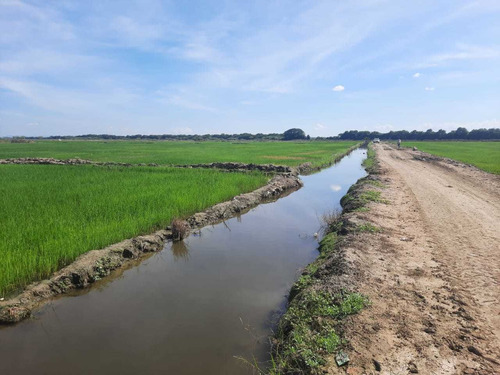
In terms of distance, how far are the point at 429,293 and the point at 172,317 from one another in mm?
4034

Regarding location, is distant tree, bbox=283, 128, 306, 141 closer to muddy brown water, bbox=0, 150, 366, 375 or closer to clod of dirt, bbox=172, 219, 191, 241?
clod of dirt, bbox=172, 219, 191, 241

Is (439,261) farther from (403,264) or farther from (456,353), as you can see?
(456,353)

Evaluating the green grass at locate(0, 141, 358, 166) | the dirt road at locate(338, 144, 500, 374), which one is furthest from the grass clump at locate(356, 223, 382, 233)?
the green grass at locate(0, 141, 358, 166)

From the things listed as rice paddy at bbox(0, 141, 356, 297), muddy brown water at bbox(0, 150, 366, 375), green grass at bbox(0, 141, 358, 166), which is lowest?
muddy brown water at bbox(0, 150, 366, 375)

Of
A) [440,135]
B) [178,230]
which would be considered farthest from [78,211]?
[440,135]

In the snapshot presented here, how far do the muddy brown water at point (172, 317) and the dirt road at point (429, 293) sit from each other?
4.80 ft

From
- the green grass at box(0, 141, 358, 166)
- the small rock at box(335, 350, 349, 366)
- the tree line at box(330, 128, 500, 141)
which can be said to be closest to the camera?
the small rock at box(335, 350, 349, 366)

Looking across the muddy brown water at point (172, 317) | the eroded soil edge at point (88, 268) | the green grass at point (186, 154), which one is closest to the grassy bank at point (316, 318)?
the muddy brown water at point (172, 317)

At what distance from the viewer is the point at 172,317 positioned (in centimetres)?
475

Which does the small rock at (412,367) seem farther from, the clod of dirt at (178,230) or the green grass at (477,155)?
the green grass at (477,155)

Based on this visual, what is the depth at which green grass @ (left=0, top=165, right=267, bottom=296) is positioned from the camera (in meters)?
5.80

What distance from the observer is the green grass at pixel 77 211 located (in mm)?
5797

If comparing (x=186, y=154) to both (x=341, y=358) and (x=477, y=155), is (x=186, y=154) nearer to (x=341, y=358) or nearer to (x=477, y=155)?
(x=477, y=155)

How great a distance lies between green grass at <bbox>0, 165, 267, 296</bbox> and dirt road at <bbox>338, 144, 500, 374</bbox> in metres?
5.69
